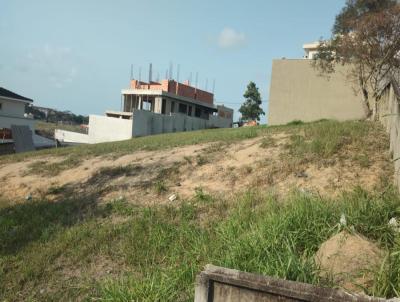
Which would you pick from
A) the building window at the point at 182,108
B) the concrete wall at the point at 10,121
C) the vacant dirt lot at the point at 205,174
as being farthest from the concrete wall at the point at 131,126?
the vacant dirt lot at the point at 205,174

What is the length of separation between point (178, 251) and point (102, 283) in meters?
0.82

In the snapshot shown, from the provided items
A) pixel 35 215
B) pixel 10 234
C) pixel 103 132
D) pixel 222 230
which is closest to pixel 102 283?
pixel 222 230

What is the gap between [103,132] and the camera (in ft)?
138

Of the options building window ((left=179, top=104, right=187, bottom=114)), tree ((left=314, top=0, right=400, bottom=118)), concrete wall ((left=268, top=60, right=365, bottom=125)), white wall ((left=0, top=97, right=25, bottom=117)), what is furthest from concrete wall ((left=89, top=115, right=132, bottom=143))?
tree ((left=314, top=0, right=400, bottom=118))

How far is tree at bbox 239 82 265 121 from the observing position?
47000mm

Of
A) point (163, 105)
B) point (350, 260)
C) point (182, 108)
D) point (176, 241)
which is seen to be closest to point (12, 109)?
point (163, 105)

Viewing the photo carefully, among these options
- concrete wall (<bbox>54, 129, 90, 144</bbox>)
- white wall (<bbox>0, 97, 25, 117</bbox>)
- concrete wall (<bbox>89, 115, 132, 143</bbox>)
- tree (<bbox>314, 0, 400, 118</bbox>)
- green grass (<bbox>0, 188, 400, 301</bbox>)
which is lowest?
green grass (<bbox>0, 188, 400, 301</bbox>)

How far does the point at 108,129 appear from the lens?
4159 cm

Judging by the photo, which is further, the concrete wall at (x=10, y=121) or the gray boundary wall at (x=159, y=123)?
the gray boundary wall at (x=159, y=123)

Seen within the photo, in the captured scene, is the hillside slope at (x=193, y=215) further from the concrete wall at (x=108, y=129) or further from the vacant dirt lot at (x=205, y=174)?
the concrete wall at (x=108, y=129)

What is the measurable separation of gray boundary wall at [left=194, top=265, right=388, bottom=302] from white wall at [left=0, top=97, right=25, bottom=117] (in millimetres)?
37538

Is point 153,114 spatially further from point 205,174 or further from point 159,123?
point 205,174

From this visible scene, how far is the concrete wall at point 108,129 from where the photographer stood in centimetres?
3944

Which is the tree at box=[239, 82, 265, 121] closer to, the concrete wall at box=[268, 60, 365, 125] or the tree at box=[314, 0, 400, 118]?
the concrete wall at box=[268, 60, 365, 125]
